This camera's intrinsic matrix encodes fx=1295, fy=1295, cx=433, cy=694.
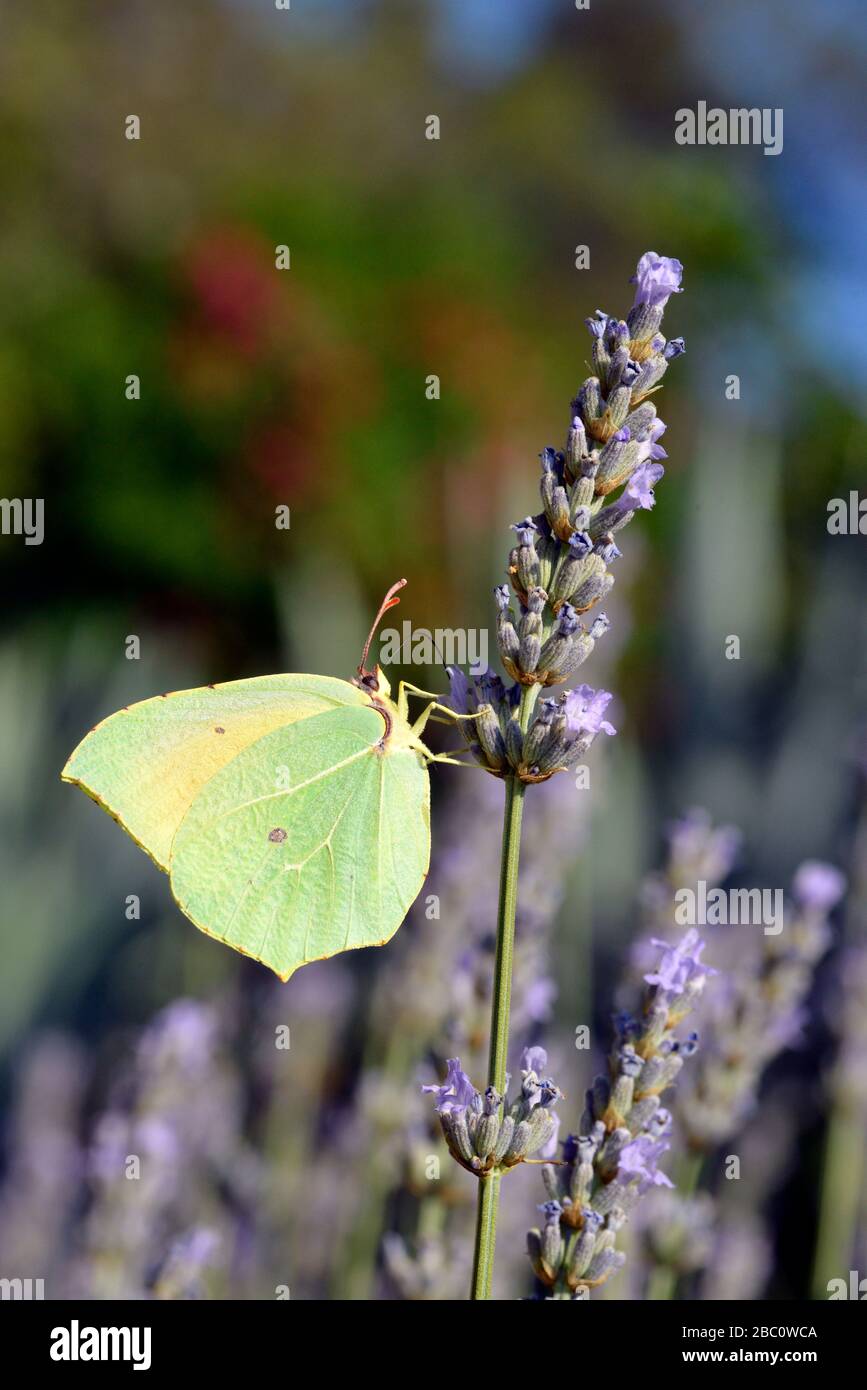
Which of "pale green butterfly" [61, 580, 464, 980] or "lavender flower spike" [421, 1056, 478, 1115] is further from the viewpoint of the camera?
"pale green butterfly" [61, 580, 464, 980]

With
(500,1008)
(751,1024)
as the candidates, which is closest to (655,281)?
(500,1008)

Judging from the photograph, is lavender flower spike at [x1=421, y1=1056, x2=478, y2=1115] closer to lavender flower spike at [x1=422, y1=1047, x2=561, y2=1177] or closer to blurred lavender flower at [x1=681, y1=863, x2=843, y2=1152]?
lavender flower spike at [x1=422, y1=1047, x2=561, y2=1177]

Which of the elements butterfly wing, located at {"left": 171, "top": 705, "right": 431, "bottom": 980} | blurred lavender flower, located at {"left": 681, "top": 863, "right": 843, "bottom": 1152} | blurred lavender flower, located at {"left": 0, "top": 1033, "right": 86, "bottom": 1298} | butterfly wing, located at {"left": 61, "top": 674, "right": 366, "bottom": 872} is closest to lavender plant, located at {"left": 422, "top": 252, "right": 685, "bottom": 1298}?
butterfly wing, located at {"left": 171, "top": 705, "right": 431, "bottom": 980}

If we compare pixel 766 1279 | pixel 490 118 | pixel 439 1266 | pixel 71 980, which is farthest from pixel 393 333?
pixel 439 1266

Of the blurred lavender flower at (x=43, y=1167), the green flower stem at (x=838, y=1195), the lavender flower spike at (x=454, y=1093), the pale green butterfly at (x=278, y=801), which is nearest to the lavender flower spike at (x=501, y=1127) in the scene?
the lavender flower spike at (x=454, y=1093)

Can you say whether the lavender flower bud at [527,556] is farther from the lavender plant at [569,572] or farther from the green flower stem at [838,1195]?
the green flower stem at [838,1195]
